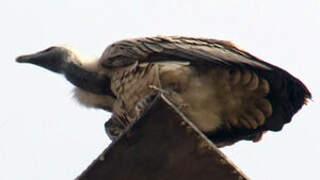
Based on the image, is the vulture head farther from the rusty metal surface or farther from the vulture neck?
the rusty metal surface

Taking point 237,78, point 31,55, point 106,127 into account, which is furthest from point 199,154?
point 31,55

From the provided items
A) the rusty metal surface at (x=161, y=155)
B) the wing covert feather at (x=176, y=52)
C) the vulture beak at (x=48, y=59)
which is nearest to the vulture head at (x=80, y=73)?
the vulture beak at (x=48, y=59)

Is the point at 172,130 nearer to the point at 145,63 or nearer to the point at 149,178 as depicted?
the point at 149,178

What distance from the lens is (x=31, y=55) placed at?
852 cm

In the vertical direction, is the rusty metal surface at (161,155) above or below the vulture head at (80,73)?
above

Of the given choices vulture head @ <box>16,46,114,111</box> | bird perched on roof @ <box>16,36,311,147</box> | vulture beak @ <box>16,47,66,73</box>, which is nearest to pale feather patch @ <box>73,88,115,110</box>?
vulture head @ <box>16,46,114,111</box>

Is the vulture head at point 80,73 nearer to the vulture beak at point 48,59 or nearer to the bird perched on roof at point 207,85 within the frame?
the vulture beak at point 48,59

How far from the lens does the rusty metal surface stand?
4.23 meters

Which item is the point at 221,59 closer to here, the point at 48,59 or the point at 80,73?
the point at 80,73

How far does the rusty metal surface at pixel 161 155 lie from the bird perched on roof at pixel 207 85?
265 centimetres

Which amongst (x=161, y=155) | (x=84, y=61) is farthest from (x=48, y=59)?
(x=161, y=155)

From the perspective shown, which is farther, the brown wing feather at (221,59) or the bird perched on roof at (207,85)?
the bird perched on roof at (207,85)

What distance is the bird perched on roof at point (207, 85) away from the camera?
713 cm

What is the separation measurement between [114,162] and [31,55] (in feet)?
14.5
